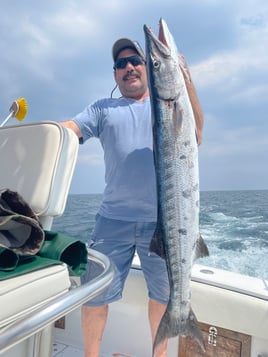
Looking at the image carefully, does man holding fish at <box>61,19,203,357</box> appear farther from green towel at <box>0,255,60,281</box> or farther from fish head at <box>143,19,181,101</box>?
green towel at <box>0,255,60,281</box>

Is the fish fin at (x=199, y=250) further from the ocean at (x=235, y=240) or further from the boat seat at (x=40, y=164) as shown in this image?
the ocean at (x=235, y=240)

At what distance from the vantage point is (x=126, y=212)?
1.95m

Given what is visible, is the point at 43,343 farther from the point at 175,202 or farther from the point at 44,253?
the point at 175,202

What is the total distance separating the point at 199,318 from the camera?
6.95 ft

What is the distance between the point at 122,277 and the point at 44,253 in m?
1.04

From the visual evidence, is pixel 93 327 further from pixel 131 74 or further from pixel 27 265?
pixel 131 74

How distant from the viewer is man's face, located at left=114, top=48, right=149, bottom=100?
2.15m

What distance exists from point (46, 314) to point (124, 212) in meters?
1.17

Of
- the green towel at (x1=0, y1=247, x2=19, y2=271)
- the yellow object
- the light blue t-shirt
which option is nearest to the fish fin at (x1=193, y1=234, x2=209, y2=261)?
the light blue t-shirt

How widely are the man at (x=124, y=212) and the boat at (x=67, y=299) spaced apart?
0.39 metres

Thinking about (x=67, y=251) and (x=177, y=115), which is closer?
(x=67, y=251)

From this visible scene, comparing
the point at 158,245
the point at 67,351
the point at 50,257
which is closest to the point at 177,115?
the point at 158,245

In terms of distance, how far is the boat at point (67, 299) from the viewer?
86 cm

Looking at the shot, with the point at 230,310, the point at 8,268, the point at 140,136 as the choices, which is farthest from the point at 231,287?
the point at 8,268
